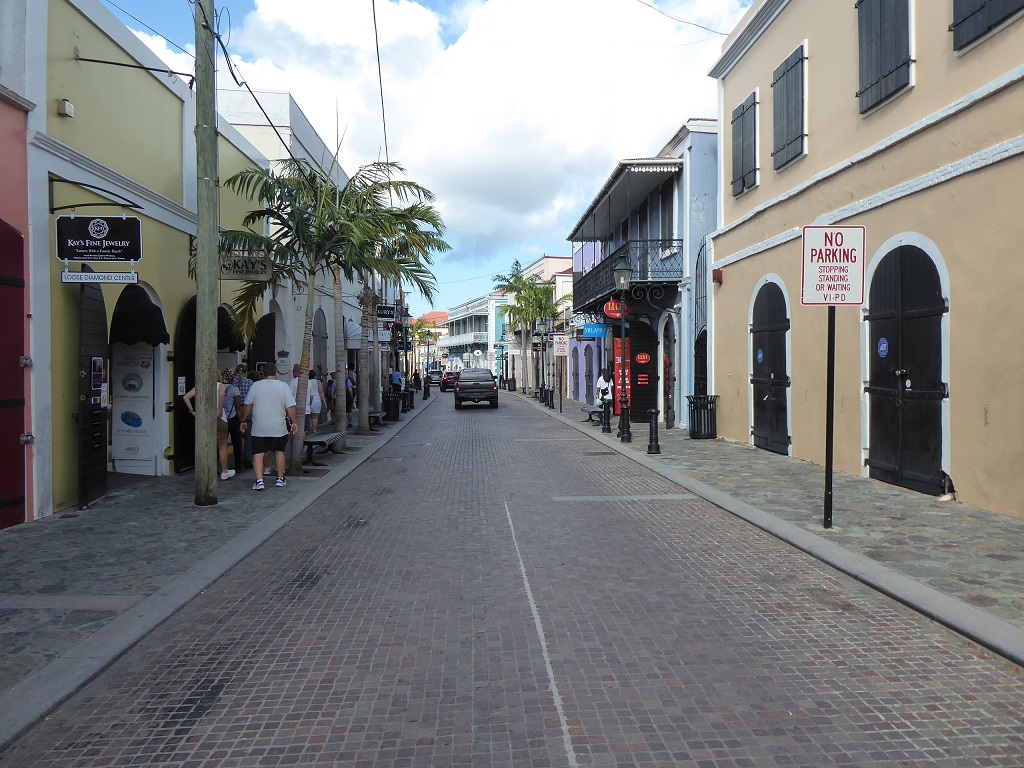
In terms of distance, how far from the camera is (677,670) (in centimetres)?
441

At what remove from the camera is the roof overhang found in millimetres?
20375

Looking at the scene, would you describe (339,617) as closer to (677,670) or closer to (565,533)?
(677,670)

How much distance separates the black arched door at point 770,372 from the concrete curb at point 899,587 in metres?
4.81

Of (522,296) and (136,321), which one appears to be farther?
(522,296)

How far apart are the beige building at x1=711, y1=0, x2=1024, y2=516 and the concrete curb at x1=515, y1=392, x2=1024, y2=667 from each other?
98.6 inches

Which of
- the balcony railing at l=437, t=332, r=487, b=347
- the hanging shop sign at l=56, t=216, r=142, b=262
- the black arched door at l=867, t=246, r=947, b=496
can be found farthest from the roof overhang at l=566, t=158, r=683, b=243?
the balcony railing at l=437, t=332, r=487, b=347

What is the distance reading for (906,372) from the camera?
10109 mm

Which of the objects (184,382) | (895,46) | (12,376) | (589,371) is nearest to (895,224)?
(895,46)

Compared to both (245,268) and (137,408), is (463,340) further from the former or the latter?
(137,408)

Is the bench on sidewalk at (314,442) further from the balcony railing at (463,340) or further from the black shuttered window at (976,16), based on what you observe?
the balcony railing at (463,340)

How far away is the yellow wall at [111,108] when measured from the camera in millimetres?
9320

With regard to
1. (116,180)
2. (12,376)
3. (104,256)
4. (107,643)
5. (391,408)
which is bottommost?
(107,643)

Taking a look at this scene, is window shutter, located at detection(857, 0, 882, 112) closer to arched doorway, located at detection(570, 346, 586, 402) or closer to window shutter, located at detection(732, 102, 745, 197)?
window shutter, located at detection(732, 102, 745, 197)

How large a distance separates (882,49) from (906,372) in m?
4.39
